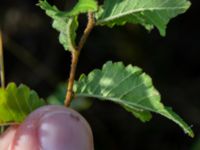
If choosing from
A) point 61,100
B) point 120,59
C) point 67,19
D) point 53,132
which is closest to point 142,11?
point 67,19

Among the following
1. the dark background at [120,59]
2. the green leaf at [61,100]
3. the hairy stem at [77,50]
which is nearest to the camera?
the hairy stem at [77,50]

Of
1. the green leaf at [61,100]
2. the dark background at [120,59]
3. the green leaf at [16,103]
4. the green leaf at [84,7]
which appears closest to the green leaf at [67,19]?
the green leaf at [84,7]

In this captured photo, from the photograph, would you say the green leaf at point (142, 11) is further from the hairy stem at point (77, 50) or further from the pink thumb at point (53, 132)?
the pink thumb at point (53, 132)

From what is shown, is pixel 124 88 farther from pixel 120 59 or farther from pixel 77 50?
pixel 120 59

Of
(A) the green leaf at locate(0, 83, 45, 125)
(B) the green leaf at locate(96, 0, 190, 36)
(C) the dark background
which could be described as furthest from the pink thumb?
(C) the dark background

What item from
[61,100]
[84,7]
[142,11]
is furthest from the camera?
[61,100]

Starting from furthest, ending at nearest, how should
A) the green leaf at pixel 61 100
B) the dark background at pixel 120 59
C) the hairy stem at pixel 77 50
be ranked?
the dark background at pixel 120 59
the green leaf at pixel 61 100
the hairy stem at pixel 77 50
